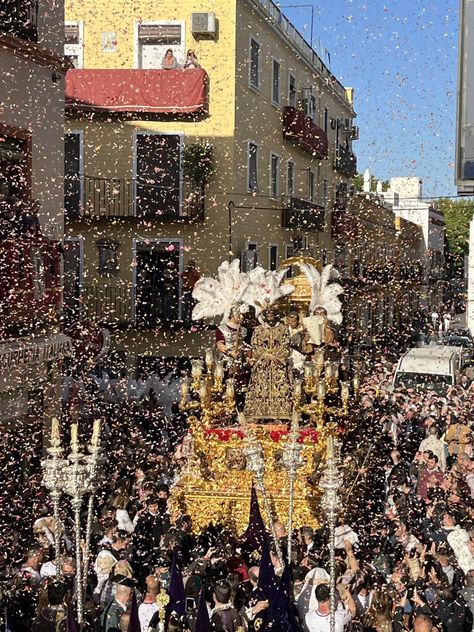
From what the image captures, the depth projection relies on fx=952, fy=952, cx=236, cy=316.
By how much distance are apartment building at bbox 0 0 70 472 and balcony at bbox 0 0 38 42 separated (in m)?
0.01

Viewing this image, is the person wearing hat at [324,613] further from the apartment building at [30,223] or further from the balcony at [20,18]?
the balcony at [20,18]

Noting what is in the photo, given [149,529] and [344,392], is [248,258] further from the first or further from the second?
[149,529]

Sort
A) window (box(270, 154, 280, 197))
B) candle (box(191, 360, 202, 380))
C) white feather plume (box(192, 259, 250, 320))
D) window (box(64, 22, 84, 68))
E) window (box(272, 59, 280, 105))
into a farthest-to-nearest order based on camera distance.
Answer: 1. window (box(270, 154, 280, 197))
2. window (box(272, 59, 280, 105))
3. window (box(64, 22, 84, 68))
4. white feather plume (box(192, 259, 250, 320))
5. candle (box(191, 360, 202, 380))

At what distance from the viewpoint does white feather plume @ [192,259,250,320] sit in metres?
13.2

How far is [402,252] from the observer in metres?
43.9

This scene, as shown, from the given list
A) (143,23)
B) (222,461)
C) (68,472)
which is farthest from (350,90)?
(68,472)

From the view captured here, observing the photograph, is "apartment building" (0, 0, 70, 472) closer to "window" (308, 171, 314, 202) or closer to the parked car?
"window" (308, 171, 314, 202)

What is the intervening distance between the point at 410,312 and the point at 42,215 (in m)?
30.6

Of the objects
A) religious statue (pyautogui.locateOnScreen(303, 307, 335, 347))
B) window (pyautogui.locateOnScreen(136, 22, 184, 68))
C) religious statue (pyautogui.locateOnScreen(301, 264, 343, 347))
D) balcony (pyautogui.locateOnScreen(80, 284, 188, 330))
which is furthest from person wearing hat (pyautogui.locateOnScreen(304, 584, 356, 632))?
window (pyautogui.locateOnScreen(136, 22, 184, 68))

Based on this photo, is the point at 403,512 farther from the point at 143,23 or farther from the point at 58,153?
the point at 143,23

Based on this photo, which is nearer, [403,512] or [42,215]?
[403,512]

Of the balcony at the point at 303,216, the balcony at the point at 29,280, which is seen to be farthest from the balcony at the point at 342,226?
the balcony at the point at 29,280

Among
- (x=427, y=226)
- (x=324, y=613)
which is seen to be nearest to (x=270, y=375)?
(x=324, y=613)

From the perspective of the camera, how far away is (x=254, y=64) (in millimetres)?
22031
